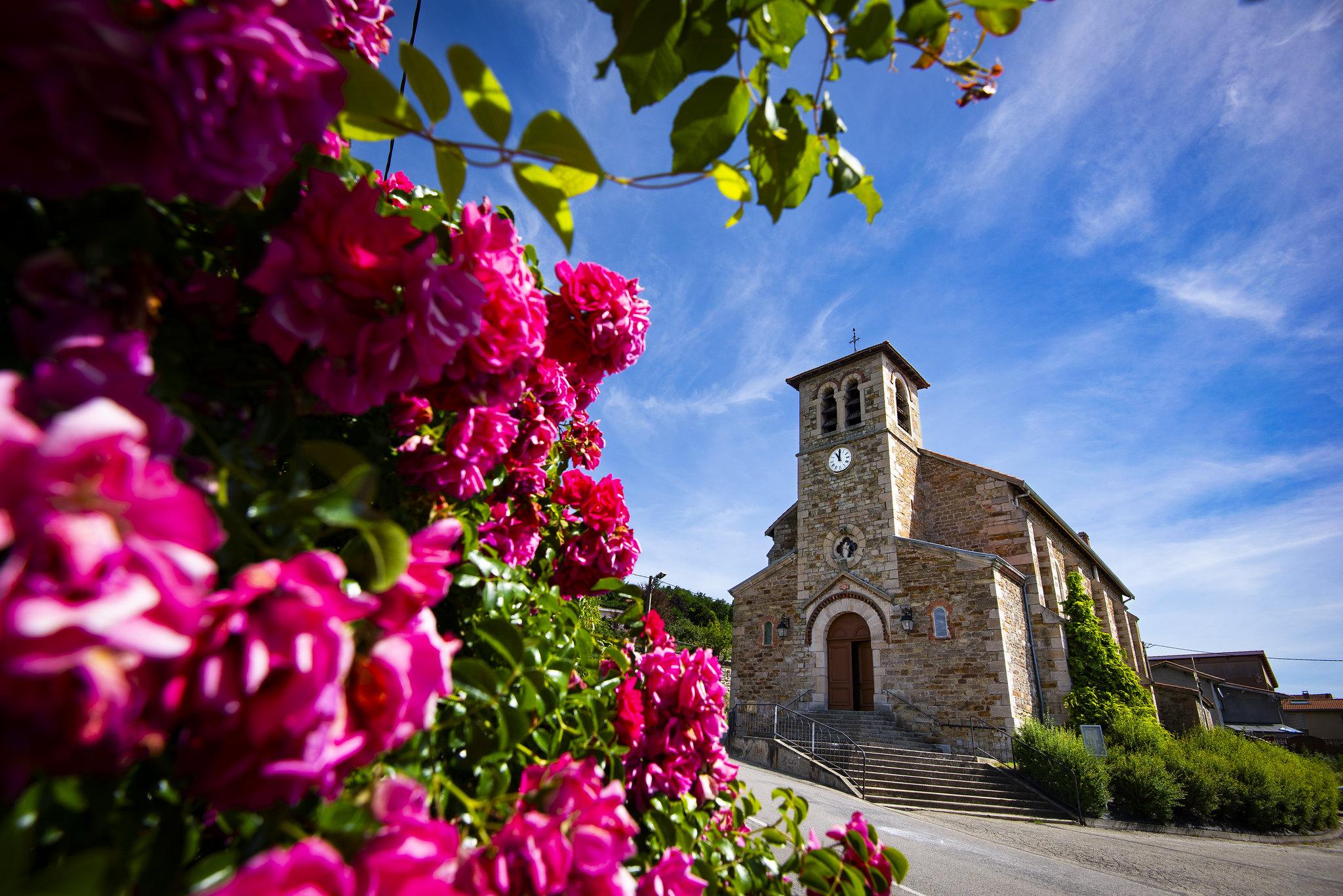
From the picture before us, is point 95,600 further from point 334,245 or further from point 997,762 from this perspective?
point 997,762

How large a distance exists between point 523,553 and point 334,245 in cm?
99

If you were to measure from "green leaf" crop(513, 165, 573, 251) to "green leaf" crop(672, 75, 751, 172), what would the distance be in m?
0.25

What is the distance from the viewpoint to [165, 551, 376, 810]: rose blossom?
1.65 feet

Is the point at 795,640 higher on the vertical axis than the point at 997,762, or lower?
higher

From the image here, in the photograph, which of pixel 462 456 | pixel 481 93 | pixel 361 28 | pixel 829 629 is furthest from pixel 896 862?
pixel 829 629

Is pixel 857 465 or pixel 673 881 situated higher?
pixel 857 465

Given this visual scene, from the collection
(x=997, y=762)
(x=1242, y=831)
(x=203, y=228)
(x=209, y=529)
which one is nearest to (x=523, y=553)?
(x=203, y=228)

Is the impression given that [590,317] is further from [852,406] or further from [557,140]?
[852,406]

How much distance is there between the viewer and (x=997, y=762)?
13344 mm

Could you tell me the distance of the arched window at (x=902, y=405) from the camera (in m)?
20.0

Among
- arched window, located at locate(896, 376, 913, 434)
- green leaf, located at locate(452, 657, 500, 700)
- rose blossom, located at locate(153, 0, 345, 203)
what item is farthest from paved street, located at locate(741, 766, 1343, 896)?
arched window, located at locate(896, 376, 913, 434)

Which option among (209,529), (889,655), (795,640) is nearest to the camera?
(209,529)

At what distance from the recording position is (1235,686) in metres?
32.4

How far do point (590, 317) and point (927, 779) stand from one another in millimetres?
14362
